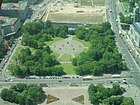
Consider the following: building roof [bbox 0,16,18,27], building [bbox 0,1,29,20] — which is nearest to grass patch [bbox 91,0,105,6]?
building [bbox 0,1,29,20]

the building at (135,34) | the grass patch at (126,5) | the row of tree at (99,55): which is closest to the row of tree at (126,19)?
the building at (135,34)

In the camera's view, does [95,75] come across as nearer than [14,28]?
Yes

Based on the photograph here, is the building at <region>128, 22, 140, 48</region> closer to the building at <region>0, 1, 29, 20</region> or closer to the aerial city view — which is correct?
the aerial city view

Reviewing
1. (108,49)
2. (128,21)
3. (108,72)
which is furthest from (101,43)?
(128,21)

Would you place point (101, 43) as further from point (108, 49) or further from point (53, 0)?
point (53, 0)

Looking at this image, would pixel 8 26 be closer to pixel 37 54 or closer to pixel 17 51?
pixel 17 51

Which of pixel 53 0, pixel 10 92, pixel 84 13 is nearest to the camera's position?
pixel 10 92

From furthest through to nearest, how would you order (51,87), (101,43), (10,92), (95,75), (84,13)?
(84,13) → (101,43) → (95,75) → (51,87) → (10,92)
